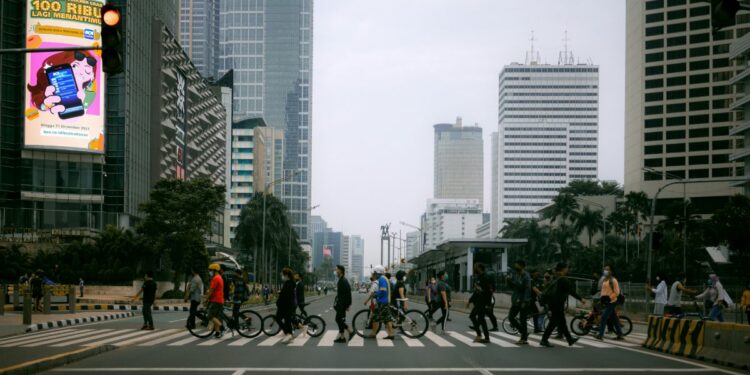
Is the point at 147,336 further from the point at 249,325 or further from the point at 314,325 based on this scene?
the point at 314,325

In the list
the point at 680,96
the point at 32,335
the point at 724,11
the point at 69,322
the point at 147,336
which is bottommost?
the point at 69,322

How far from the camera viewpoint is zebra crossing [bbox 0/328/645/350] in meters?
17.8

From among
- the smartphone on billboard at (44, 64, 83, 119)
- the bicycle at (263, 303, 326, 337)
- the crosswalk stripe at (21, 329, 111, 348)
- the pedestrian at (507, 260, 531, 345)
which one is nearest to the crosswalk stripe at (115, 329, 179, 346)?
the crosswalk stripe at (21, 329, 111, 348)

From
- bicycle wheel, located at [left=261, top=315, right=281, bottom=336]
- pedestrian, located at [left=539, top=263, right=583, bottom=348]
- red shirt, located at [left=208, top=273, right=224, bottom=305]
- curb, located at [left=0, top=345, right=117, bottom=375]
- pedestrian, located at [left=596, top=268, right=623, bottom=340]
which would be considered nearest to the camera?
curb, located at [left=0, top=345, right=117, bottom=375]

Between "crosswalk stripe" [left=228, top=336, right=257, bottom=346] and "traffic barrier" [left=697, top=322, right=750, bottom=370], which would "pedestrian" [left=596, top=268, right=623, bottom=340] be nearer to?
"traffic barrier" [left=697, top=322, right=750, bottom=370]

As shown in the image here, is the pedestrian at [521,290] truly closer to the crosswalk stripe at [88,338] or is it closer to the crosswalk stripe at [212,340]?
the crosswalk stripe at [212,340]

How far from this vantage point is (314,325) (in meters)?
20.6

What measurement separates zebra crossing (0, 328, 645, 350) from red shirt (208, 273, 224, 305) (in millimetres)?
953

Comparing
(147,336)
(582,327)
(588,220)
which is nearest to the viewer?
(147,336)

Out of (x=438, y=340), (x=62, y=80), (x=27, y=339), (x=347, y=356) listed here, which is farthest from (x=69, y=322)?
(x=62, y=80)

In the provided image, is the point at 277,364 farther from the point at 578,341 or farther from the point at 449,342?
the point at 578,341

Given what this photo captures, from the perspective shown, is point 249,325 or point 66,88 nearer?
point 249,325

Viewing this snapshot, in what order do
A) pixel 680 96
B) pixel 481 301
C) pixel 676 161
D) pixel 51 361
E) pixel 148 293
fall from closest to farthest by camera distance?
pixel 51 361 → pixel 481 301 → pixel 148 293 → pixel 680 96 → pixel 676 161

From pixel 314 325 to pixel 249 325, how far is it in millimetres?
1608
